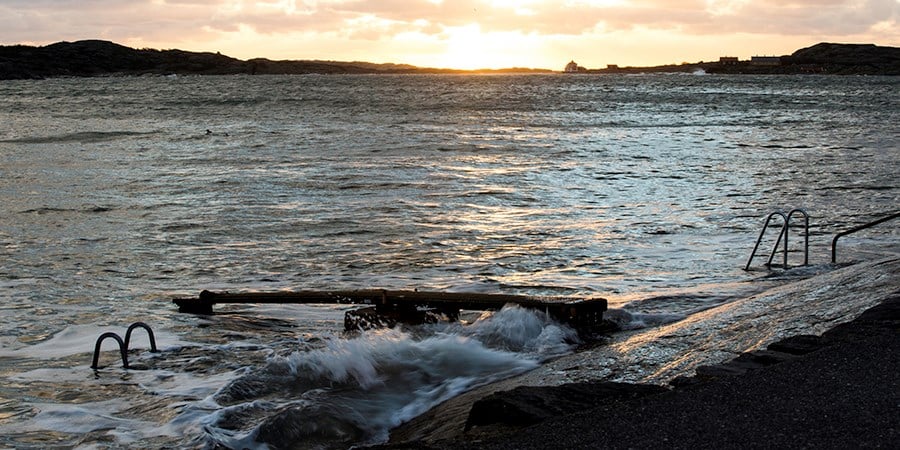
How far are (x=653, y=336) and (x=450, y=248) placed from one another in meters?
7.31

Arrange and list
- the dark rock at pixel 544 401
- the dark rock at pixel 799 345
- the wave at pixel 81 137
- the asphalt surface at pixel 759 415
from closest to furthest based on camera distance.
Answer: the asphalt surface at pixel 759 415 < the dark rock at pixel 544 401 < the dark rock at pixel 799 345 < the wave at pixel 81 137

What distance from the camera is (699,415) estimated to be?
5.14m

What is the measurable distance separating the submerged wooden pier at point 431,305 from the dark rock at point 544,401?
10.7 ft

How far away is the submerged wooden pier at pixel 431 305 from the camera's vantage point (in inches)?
363

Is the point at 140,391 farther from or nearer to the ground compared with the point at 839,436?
nearer to the ground

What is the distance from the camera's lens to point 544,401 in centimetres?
567

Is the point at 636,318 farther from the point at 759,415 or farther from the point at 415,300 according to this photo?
the point at 759,415

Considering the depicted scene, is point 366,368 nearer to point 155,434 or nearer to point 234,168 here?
point 155,434

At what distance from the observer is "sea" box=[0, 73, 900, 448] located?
304 inches

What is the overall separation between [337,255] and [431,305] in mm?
5432

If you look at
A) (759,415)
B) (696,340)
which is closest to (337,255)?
(696,340)

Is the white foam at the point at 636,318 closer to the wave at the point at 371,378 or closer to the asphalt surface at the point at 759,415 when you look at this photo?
the wave at the point at 371,378

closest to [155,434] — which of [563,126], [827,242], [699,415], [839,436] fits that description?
[699,415]

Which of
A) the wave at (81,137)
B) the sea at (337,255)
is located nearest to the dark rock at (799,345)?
the sea at (337,255)
